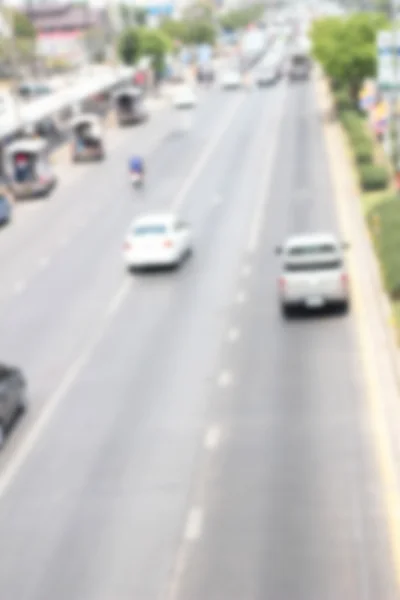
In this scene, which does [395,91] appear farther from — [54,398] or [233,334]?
[54,398]

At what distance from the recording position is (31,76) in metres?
158

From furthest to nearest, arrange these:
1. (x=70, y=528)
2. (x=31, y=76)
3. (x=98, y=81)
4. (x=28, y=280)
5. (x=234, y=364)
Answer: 1. (x=31, y=76)
2. (x=98, y=81)
3. (x=28, y=280)
4. (x=234, y=364)
5. (x=70, y=528)

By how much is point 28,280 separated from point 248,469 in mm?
18683

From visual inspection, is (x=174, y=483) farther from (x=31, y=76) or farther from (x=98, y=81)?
(x=31, y=76)

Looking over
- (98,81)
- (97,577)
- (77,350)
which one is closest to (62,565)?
(97,577)

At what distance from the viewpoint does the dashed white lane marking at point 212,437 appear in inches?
760

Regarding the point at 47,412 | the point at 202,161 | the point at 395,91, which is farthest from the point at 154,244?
the point at 202,161

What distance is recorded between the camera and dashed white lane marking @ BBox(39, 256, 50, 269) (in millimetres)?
37781

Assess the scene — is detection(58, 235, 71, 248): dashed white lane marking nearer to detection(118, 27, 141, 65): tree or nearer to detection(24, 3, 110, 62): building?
detection(118, 27, 141, 65): tree

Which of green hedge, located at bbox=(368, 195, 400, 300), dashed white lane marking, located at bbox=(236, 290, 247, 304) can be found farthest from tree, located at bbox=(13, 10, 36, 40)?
dashed white lane marking, located at bbox=(236, 290, 247, 304)

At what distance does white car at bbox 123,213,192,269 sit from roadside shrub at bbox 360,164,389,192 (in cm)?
1305

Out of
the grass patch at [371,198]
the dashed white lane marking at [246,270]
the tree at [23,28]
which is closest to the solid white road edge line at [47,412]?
the dashed white lane marking at [246,270]

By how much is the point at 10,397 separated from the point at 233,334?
23.5 ft

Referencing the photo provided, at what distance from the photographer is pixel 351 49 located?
7194 centimetres
